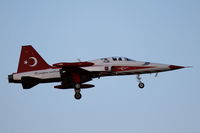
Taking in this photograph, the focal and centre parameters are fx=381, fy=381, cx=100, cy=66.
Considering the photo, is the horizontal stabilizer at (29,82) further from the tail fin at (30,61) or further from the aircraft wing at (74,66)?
the aircraft wing at (74,66)

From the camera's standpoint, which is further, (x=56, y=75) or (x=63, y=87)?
(x=63, y=87)

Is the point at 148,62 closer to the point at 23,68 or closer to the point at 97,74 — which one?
the point at 97,74

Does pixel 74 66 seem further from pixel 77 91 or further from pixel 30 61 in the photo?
Answer: pixel 30 61

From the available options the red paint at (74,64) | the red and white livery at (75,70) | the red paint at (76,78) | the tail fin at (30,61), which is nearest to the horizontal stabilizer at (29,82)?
the red and white livery at (75,70)

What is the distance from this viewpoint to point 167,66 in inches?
1201

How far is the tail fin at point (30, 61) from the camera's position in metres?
29.7

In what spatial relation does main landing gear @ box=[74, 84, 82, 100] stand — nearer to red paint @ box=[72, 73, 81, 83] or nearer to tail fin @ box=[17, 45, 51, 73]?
red paint @ box=[72, 73, 81, 83]

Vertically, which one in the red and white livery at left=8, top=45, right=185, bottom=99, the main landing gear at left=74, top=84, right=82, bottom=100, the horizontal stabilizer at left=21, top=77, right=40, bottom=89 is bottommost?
the main landing gear at left=74, top=84, right=82, bottom=100

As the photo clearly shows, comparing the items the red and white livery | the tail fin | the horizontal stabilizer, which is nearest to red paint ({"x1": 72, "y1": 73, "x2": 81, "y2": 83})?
the red and white livery

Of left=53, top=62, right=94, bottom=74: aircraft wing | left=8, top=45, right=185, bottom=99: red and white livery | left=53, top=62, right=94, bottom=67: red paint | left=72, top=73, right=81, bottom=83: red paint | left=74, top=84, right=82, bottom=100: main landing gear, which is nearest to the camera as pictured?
left=53, top=62, right=94, bottom=67: red paint

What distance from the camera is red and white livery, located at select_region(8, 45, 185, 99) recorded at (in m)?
29.2

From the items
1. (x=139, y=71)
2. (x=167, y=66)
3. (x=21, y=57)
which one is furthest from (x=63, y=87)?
(x=167, y=66)

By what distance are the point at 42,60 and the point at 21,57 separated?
1656 millimetres

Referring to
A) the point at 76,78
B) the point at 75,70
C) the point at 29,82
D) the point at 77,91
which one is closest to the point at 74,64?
the point at 75,70
